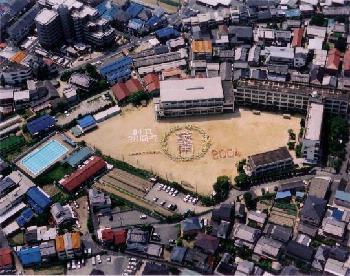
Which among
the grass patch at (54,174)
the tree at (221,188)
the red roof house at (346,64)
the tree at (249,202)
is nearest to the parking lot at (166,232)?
the tree at (221,188)

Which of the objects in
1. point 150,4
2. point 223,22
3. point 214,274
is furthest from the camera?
point 150,4

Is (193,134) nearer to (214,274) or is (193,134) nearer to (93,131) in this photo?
(93,131)

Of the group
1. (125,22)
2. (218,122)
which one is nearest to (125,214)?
(218,122)

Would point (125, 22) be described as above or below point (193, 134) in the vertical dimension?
above

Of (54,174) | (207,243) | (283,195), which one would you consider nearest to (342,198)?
(283,195)

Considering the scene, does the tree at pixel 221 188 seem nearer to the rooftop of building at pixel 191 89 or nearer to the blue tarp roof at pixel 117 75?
the rooftop of building at pixel 191 89

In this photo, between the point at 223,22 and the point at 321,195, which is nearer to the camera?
the point at 321,195

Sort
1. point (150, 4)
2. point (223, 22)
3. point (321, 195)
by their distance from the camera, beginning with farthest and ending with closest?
point (150, 4) → point (223, 22) → point (321, 195)
